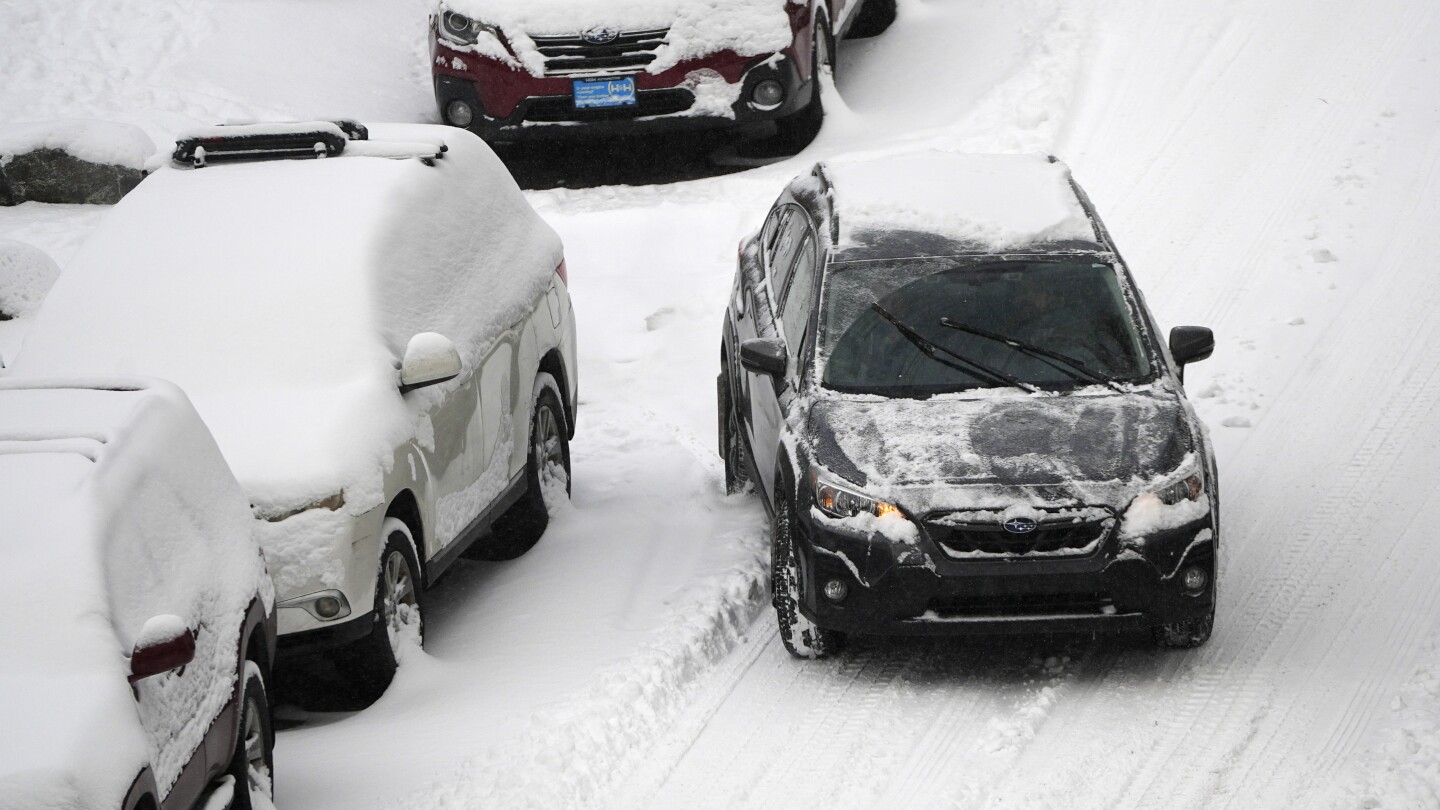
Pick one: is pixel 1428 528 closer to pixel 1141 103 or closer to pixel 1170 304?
pixel 1170 304

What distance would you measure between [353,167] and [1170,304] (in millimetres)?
5210

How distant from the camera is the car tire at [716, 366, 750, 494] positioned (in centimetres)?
835

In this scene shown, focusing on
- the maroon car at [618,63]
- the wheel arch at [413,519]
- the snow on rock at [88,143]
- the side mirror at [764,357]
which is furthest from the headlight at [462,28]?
the wheel arch at [413,519]

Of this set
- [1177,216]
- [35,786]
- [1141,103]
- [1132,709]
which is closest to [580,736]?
[1132,709]

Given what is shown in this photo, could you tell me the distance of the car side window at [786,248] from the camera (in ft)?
25.5

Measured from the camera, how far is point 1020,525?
5887 millimetres

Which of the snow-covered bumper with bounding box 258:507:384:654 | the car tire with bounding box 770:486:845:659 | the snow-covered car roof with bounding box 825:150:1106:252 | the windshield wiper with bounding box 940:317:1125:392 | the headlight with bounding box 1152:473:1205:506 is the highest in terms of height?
the snow-covered car roof with bounding box 825:150:1106:252

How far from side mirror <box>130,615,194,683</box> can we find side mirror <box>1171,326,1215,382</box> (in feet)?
13.8

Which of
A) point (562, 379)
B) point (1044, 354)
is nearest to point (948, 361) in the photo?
point (1044, 354)

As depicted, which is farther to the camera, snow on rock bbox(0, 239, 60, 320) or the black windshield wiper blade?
snow on rock bbox(0, 239, 60, 320)

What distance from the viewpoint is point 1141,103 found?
13.0 m

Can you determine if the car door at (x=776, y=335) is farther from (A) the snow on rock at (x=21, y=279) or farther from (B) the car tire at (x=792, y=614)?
(A) the snow on rock at (x=21, y=279)

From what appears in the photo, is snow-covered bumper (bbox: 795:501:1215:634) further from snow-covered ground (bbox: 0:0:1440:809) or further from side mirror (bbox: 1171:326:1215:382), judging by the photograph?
side mirror (bbox: 1171:326:1215:382)

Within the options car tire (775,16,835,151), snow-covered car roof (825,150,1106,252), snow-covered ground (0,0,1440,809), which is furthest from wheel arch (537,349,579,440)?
car tire (775,16,835,151)
